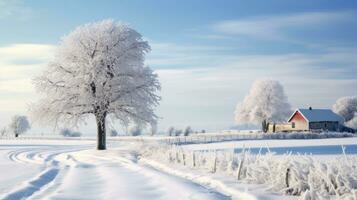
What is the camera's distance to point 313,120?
3561 inches

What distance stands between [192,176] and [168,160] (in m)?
7.44

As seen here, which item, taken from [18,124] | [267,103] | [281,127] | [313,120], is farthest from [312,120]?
[18,124]

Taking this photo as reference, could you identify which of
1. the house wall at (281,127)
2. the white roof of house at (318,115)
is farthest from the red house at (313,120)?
the house wall at (281,127)

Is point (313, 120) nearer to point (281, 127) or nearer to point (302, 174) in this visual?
point (281, 127)

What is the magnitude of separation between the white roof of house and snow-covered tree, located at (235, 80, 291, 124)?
231 inches

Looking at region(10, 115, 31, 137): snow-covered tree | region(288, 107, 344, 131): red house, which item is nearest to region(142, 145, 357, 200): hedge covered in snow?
region(288, 107, 344, 131): red house

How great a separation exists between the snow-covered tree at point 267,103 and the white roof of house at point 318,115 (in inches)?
231

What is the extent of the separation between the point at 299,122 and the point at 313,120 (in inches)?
109

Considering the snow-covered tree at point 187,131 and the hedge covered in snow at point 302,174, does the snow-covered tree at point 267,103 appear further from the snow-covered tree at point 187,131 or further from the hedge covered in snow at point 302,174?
the hedge covered in snow at point 302,174

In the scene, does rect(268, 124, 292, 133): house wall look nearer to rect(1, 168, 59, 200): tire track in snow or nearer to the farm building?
the farm building

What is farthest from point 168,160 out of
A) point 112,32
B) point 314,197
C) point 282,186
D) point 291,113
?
Result: point 291,113

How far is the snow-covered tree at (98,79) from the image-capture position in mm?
40375

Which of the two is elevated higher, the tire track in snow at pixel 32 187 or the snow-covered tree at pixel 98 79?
the snow-covered tree at pixel 98 79

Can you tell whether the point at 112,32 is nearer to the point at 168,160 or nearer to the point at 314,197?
the point at 168,160
